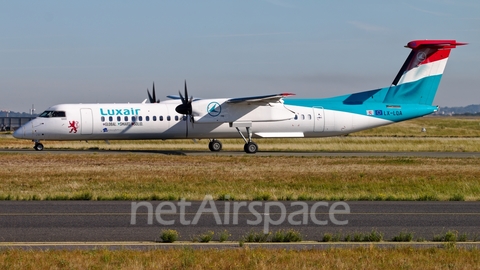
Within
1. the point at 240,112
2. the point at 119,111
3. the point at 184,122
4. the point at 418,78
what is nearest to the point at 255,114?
the point at 240,112

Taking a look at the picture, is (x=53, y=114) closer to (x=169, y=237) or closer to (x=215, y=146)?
(x=215, y=146)

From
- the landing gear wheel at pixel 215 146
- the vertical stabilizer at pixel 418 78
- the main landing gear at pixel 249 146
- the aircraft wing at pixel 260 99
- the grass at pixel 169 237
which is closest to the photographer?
the grass at pixel 169 237

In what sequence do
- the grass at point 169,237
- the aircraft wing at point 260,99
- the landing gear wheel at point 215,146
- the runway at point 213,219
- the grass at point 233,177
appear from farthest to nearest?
1. the landing gear wheel at point 215,146
2. the aircraft wing at point 260,99
3. the grass at point 233,177
4. the runway at point 213,219
5. the grass at point 169,237

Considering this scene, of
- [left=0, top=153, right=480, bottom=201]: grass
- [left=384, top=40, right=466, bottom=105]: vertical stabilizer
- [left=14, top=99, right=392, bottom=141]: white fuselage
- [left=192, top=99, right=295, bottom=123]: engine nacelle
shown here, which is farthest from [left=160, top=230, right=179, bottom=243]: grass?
[left=384, top=40, right=466, bottom=105]: vertical stabilizer

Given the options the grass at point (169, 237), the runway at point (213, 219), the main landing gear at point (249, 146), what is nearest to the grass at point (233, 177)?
the runway at point (213, 219)

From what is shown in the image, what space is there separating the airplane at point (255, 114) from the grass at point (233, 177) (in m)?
2.87

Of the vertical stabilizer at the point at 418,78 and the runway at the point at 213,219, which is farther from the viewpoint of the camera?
the vertical stabilizer at the point at 418,78

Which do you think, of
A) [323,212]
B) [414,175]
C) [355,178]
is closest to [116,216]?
[323,212]

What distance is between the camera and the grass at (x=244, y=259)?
30.6 ft

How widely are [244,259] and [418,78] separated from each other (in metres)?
33.4

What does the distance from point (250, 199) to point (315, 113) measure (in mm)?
21721

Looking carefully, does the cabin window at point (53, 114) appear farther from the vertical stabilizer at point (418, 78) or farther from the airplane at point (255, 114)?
the vertical stabilizer at point (418, 78)

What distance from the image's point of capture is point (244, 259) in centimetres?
970

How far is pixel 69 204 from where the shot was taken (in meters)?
17.0
